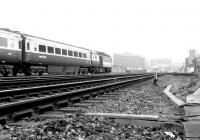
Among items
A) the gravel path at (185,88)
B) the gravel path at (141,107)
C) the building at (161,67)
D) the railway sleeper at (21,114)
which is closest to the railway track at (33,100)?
the railway sleeper at (21,114)

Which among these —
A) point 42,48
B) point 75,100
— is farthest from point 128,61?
point 75,100

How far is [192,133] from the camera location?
3.79 meters

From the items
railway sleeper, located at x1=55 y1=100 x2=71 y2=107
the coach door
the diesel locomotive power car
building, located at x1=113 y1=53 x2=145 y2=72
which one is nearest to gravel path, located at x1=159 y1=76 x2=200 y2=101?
railway sleeper, located at x1=55 y1=100 x2=71 y2=107

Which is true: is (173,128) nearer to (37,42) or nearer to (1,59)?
(1,59)

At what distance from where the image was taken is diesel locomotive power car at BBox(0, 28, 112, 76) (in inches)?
752

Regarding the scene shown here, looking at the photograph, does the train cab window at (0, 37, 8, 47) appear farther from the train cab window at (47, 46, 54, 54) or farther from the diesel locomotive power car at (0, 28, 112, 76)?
the train cab window at (47, 46, 54, 54)

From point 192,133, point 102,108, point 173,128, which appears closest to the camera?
point 192,133

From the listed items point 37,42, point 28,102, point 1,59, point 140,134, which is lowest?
point 140,134

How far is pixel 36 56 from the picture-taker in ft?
73.0

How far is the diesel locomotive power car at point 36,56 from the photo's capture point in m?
19.1

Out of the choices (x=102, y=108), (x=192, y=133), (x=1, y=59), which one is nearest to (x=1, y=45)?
(x=1, y=59)

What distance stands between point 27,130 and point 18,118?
1026 millimetres

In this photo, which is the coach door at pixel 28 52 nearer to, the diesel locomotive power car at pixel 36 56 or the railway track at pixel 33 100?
the diesel locomotive power car at pixel 36 56

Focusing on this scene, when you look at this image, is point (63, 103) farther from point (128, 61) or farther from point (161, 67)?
point (128, 61)
